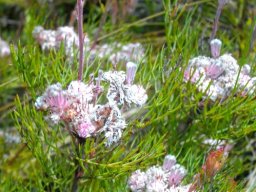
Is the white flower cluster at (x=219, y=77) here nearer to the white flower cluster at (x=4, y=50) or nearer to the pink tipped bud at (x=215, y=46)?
the pink tipped bud at (x=215, y=46)

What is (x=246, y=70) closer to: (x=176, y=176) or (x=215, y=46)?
(x=215, y=46)

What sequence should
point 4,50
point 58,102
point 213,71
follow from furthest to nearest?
point 4,50 < point 213,71 < point 58,102

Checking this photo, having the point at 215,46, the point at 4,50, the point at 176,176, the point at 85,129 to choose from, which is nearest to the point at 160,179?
the point at 176,176

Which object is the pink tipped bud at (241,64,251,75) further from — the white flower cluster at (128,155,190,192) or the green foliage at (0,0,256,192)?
the white flower cluster at (128,155,190,192)

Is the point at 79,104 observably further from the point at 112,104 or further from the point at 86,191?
the point at 86,191

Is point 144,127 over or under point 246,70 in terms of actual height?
under

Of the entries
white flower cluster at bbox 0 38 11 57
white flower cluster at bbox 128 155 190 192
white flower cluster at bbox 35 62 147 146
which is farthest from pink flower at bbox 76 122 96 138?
white flower cluster at bbox 0 38 11 57

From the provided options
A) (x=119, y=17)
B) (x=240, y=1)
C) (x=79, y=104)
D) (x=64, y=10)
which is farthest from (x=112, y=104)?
(x=64, y=10)

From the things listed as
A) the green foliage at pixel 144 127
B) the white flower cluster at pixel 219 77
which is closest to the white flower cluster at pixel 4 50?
the green foliage at pixel 144 127
